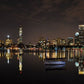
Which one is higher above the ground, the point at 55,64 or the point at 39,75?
the point at 55,64

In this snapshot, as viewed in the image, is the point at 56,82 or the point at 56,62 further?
the point at 56,62

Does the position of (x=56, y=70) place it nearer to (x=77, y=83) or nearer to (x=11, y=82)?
(x=77, y=83)

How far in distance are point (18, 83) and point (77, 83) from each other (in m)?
10.6

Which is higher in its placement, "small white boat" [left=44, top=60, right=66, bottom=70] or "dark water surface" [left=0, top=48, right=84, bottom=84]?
"small white boat" [left=44, top=60, right=66, bottom=70]

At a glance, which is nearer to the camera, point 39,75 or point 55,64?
point 39,75

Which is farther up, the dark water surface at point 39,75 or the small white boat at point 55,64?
the small white boat at point 55,64

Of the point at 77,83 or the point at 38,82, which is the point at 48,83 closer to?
the point at 38,82

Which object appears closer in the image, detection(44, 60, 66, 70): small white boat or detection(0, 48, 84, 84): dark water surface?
detection(0, 48, 84, 84): dark water surface

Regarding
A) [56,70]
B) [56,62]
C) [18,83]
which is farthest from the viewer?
[56,62]

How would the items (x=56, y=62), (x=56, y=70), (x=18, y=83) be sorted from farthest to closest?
1. (x=56, y=62)
2. (x=56, y=70)
3. (x=18, y=83)

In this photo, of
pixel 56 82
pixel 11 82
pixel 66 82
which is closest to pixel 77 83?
pixel 66 82

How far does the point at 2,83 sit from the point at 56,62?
18.9 m

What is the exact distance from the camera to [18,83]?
27.5 meters

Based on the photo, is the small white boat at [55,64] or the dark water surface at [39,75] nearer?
the dark water surface at [39,75]
